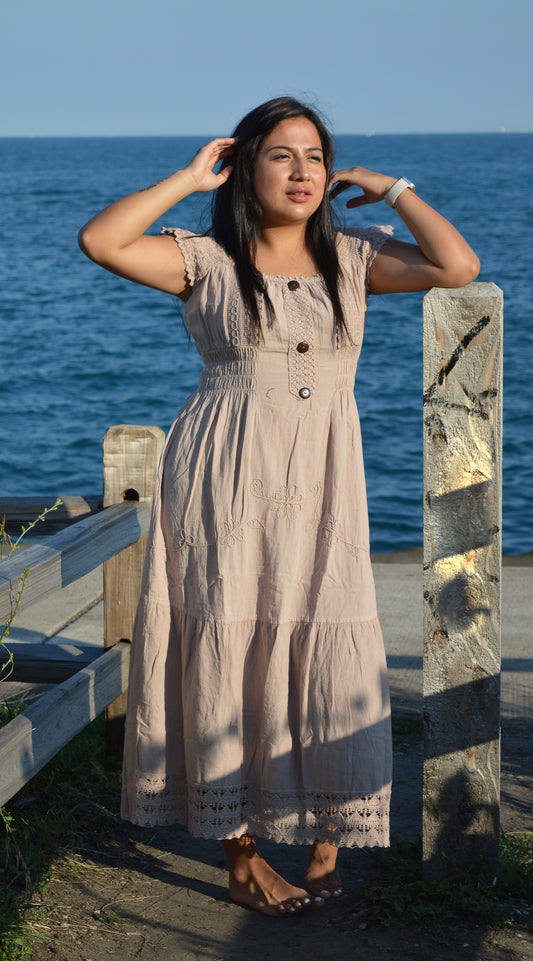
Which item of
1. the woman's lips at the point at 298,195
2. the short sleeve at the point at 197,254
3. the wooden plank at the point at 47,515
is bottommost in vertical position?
the wooden plank at the point at 47,515

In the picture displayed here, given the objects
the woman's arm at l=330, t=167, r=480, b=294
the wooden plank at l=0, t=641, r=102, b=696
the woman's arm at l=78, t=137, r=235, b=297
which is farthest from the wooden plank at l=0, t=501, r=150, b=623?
the woman's arm at l=330, t=167, r=480, b=294

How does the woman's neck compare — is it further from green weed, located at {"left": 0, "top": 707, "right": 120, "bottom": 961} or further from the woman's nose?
green weed, located at {"left": 0, "top": 707, "right": 120, "bottom": 961}

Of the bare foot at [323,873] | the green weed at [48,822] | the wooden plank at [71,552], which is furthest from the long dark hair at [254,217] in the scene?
the green weed at [48,822]

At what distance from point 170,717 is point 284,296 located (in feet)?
4.09

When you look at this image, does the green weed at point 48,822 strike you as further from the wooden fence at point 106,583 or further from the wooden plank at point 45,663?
the wooden plank at point 45,663

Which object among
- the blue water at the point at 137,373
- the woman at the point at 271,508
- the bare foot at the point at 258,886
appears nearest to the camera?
the woman at the point at 271,508

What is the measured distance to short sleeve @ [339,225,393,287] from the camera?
298 centimetres

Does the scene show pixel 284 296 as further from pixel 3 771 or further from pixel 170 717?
pixel 3 771

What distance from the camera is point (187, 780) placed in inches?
117

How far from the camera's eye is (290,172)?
2.87 m

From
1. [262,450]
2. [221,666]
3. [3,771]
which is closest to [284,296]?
[262,450]

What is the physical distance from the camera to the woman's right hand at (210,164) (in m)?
2.91

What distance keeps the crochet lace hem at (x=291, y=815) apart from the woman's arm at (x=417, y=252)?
55.7 inches

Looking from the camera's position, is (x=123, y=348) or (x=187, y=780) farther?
(x=123, y=348)
